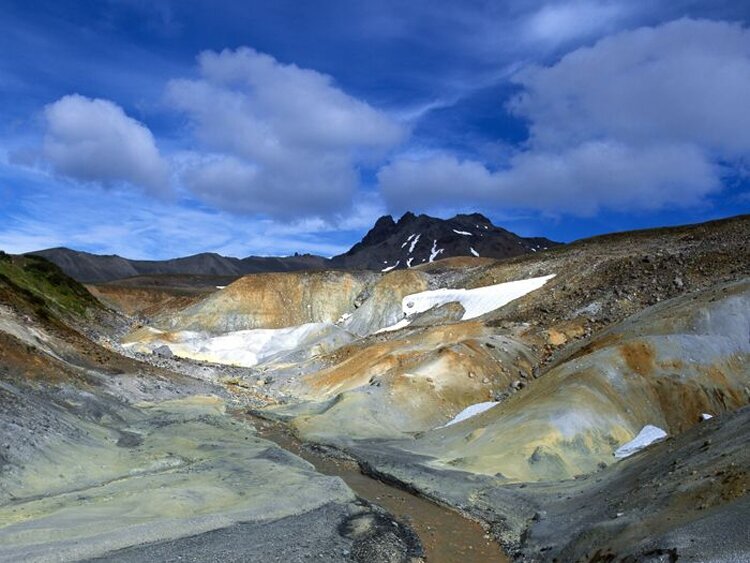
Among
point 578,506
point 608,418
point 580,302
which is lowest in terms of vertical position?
point 578,506

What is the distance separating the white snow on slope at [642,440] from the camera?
1091 inches

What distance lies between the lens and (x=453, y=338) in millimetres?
54281

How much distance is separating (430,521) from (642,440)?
464 inches

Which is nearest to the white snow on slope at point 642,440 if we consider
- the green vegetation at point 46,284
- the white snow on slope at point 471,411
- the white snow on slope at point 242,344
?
the white snow on slope at point 471,411

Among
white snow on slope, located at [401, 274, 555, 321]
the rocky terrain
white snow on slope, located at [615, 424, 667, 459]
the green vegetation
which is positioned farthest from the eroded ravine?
the green vegetation

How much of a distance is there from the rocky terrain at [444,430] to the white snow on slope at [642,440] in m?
0.23

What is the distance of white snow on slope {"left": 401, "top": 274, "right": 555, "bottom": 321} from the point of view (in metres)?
66.8

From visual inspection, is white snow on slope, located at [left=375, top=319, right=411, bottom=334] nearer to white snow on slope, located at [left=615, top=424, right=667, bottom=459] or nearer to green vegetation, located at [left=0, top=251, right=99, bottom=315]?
green vegetation, located at [left=0, top=251, right=99, bottom=315]

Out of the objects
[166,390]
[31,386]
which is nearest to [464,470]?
[31,386]

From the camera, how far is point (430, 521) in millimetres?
22000

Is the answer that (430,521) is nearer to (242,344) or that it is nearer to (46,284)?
(242,344)

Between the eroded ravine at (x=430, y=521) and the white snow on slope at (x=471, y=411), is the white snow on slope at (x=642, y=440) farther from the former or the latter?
the white snow on slope at (x=471, y=411)

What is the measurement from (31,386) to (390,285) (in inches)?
2294

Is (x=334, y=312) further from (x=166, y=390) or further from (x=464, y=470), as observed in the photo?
(x=464, y=470)
